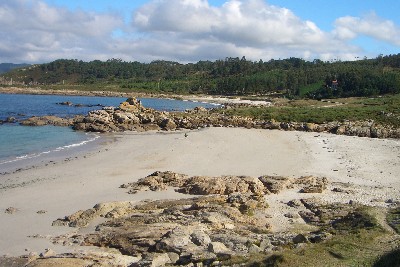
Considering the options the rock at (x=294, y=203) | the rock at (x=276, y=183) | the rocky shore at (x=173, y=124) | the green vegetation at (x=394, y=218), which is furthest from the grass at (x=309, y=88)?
the green vegetation at (x=394, y=218)

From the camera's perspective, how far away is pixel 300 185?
24688 mm

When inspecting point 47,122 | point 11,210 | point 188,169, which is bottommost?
point 47,122

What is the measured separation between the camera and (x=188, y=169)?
30203mm

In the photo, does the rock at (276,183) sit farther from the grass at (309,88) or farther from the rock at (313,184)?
the grass at (309,88)

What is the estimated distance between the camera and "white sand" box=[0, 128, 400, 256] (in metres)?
19.7

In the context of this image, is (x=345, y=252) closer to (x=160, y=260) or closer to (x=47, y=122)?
(x=160, y=260)

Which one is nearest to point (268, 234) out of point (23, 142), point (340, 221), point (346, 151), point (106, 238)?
point (340, 221)

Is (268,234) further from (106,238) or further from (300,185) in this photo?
(300,185)

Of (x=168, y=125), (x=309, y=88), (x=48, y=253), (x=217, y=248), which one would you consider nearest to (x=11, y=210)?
(x=48, y=253)

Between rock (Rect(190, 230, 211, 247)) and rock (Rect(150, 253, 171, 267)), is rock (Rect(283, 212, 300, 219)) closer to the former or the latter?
rock (Rect(190, 230, 211, 247))

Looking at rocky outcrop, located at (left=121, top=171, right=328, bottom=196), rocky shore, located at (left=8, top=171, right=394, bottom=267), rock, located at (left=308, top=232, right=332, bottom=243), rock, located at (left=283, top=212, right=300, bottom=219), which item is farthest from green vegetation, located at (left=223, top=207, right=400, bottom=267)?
rocky outcrop, located at (left=121, top=171, right=328, bottom=196)

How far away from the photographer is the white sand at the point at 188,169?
777 inches

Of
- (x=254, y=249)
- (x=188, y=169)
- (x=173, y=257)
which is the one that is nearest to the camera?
(x=254, y=249)

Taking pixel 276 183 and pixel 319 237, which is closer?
pixel 319 237
